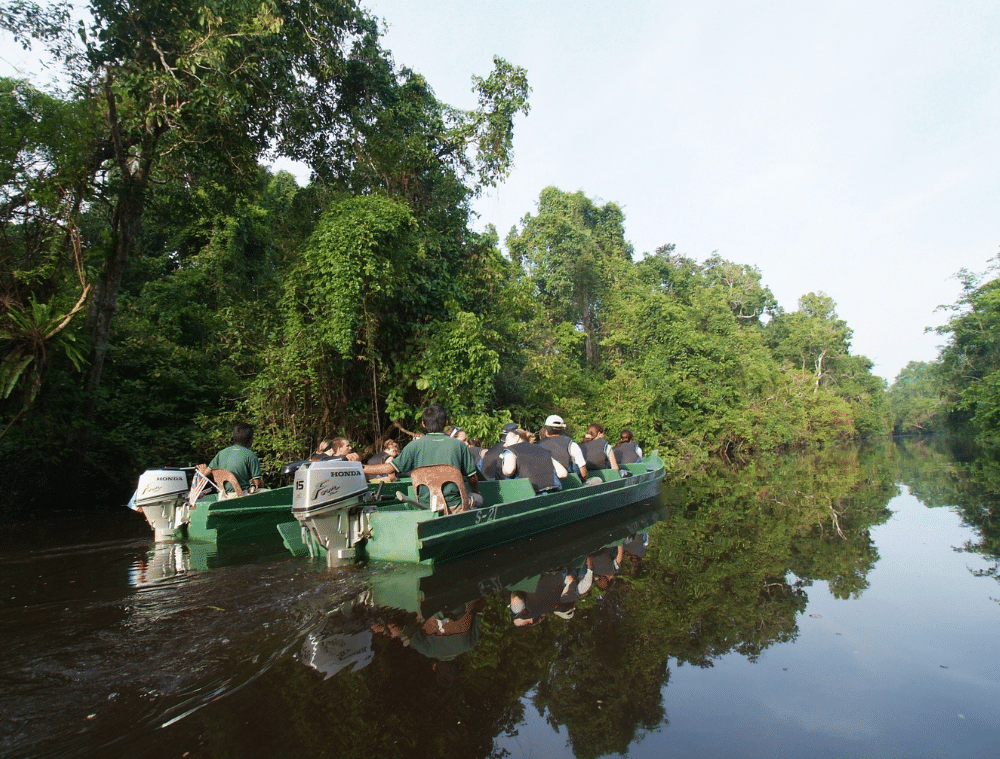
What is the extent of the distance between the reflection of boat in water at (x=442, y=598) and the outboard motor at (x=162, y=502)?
3432mm

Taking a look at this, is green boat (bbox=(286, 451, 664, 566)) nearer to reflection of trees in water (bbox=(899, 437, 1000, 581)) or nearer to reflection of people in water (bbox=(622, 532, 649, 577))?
reflection of people in water (bbox=(622, 532, 649, 577))

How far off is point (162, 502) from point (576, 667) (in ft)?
19.9

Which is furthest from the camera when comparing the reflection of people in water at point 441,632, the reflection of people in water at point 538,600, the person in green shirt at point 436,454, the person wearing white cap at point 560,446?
the person wearing white cap at point 560,446

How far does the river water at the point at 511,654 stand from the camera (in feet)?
8.90

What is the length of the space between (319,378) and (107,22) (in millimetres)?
7074

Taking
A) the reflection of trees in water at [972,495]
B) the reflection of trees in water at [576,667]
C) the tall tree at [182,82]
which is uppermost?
the tall tree at [182,82]

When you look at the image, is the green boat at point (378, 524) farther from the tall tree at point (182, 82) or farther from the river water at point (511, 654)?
the tall tree at point (182, 82)

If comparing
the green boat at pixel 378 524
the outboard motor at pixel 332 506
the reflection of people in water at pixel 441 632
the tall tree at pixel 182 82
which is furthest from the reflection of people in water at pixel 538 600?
the tall tree at pixel 182 82

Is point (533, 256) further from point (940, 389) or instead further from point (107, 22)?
point (940, 389)

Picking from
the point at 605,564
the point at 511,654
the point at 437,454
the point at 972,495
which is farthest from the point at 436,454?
the point at 972,495

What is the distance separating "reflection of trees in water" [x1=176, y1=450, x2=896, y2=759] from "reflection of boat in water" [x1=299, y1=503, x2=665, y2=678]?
0.40 feet

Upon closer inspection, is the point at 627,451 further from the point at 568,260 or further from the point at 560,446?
the point at 568,260

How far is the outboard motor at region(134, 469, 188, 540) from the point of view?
291 inches

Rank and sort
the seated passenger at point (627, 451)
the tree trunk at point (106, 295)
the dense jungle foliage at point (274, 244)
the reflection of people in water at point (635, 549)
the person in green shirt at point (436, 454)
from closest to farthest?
1. the person in green shirt at point (436, 454)
2. the reflection of people in water at point (635, 549)
3. the dense jungle foliage at point (274, 244)
4. the tree trunk at point (106, 295)
5. the seated passenger at point (627, 451)
